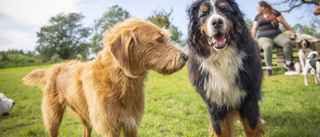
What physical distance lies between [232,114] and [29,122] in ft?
18.2

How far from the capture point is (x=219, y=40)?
240 cm

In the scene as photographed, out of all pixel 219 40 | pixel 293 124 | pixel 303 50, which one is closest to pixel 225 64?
pixel 219 40

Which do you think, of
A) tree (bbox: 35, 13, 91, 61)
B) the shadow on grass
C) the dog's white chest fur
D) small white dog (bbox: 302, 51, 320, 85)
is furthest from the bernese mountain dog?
tree (bbox: 35, 13, 91, 61)

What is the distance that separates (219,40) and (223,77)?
52 centimetres

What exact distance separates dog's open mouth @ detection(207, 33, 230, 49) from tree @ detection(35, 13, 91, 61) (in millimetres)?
45592

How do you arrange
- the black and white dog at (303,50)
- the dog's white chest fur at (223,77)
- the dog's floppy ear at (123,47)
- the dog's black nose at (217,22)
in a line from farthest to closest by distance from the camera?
1. the black and white dog at (303,50)
2. the dog's white chest fur at (223,77)
3. the dog's black nose at (217,22)
4. the dog's floppy ear at (123,47)

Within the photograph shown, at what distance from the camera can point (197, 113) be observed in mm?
4426

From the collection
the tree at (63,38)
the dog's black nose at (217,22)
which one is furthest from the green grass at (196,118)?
the tree at (63,38)

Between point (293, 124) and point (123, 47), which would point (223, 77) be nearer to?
point (123, 47)

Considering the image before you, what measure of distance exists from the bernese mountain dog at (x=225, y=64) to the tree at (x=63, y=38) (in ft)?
149

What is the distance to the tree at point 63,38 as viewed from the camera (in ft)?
149

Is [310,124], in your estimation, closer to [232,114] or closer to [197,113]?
[232,114]

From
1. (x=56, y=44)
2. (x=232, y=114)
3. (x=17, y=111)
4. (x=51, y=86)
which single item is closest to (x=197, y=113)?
(x=232, y=114)

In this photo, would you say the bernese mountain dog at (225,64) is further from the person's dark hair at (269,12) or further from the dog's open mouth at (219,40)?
the person's dark hair at (269,12)
